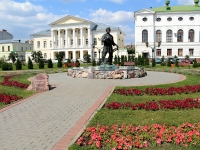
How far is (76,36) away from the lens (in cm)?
6575

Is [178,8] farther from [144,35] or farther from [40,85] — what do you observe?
[40,85]

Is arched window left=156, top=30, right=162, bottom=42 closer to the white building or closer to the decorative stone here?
the white building

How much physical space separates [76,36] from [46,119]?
199 ft

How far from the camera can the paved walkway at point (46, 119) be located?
4963mm

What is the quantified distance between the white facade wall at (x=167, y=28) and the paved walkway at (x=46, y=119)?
154 ft

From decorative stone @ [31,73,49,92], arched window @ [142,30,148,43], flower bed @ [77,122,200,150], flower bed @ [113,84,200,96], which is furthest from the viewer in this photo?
arched window @ [142,30,148,43]

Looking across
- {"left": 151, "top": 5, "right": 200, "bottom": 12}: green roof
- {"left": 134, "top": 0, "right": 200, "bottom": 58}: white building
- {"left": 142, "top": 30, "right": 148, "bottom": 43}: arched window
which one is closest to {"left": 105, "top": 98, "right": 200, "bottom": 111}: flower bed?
{"left": 134, "top": 0, "right": 200, "bottom": 58}: white building

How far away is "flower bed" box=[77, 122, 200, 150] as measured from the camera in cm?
463

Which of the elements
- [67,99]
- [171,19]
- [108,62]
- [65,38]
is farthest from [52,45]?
[67,99]

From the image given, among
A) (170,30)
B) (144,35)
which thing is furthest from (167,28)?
(144,35)

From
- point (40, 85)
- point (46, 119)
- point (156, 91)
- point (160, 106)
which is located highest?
point (40, 85)

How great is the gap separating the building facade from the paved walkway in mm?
52097

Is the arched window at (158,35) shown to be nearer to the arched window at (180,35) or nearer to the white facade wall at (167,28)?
the white facade wall at (167,28)

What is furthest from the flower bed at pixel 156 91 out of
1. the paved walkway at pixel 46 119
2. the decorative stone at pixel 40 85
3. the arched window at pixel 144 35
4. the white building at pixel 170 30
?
the arched window at pixel 144 35
